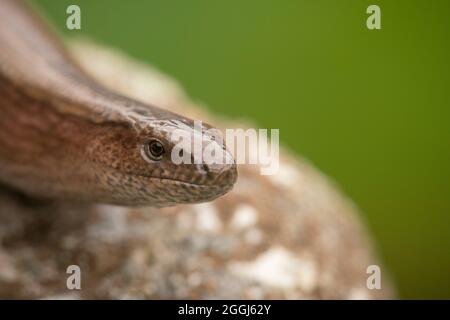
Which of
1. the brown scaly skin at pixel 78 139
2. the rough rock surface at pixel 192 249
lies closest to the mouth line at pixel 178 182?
the brown scaly skin at pixel 78 139

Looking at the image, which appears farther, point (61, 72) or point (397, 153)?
point (397, 153)

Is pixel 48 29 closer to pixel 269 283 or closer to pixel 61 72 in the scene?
pixel 61 72

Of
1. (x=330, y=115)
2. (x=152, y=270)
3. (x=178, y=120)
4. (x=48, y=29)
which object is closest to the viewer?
(x=178, y=120)

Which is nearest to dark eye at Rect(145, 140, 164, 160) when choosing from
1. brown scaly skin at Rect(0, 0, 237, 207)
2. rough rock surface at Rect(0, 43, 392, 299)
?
brown scaly skin at Rect(0, 0, 237, 207)

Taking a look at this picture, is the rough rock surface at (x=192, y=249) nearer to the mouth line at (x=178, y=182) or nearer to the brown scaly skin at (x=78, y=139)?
the brown scaly skin at (x=78, y=139)

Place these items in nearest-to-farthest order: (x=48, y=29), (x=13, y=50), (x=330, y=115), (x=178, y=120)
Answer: (x=178, y=120)
(x=13, y=50)
(x=48, y=29)
(x=330, y=115)

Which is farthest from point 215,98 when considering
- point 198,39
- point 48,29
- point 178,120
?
point 178,120
